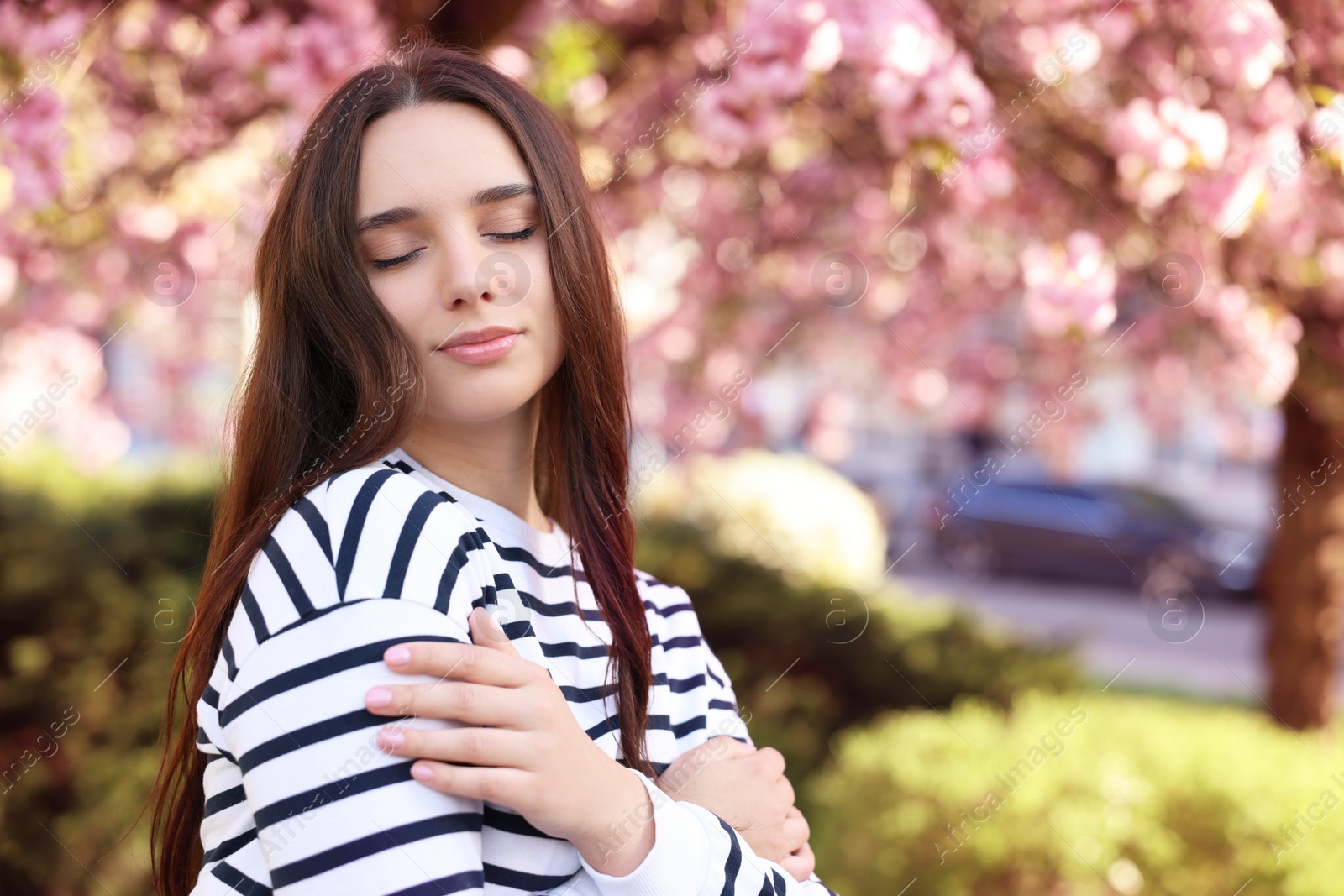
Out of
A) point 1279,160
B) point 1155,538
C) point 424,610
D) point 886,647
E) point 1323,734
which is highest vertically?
point 424,610

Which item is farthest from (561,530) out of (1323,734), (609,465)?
(1323,734)

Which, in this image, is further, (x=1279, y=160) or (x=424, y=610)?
(x=1279, y=160)

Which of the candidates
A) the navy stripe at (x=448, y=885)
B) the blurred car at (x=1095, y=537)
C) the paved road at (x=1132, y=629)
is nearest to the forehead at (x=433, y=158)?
the navy stripe at (x=448, y=885)

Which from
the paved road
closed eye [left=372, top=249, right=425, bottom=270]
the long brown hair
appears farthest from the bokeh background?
the paved road

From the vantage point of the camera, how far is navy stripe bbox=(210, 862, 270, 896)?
87 cm

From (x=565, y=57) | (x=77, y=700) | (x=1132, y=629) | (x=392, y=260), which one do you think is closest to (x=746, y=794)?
(x=392, y=260)

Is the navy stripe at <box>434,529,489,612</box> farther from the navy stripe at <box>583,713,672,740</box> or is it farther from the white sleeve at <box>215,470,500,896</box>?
the navy stripe at <box>583,713,672,740</box>

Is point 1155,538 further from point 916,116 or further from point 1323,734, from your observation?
point 916,116

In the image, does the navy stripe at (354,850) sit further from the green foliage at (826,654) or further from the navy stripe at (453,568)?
the green foliage at (826,654)

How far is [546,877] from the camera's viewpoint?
853 mm

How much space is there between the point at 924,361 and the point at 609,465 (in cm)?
427

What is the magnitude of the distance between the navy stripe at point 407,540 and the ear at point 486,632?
2.8 inches

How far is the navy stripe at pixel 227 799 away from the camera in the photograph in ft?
2.99

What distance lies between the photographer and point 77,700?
110 inches
